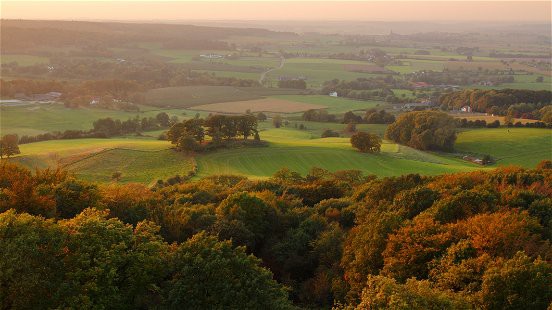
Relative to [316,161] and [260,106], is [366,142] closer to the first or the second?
[316,161]

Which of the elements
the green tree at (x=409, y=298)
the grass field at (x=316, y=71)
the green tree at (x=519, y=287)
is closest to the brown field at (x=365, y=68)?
the grass field at (x=316, y=71)

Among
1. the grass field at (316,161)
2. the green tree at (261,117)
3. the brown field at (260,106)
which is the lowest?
the grass field at (316,161)

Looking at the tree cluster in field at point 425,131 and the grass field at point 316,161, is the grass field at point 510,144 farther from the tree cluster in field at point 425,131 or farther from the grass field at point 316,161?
the grass field at point 316,161

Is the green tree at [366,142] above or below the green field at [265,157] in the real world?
above

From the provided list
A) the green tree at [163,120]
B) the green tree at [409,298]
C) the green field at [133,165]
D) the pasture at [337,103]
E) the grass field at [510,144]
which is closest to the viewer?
the green tree at [409,298]

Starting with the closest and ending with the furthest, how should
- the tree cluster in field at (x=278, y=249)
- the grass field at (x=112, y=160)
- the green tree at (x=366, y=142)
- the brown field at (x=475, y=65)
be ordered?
the tree cluster in field at (x=278, y=249) → the grass field at (x=112, y=160) → the green tree at (x=366, y=142) → the brown field at (x=475, y=65)

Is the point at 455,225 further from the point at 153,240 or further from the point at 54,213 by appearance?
the point at 54,213

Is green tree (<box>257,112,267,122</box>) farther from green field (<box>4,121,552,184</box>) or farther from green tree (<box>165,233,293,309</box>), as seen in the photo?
green tree (<box>165,233,293,309</box>)

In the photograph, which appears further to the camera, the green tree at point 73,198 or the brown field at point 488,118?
the brown field at point 488,118
